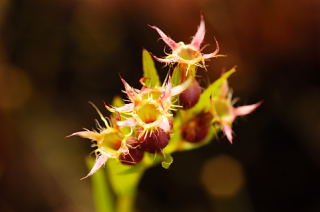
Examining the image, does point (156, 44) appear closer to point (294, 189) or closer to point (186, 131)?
point (294, 189)

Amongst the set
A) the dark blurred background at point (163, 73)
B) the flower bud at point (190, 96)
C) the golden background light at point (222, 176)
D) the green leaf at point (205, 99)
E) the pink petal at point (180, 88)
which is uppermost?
the pink petal at point (180, 88)

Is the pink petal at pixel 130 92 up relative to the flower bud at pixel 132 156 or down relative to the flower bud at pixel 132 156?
up

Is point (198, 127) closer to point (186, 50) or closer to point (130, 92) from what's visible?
point (186, 50)

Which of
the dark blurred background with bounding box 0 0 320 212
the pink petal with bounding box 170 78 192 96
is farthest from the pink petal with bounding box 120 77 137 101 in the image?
the dark blurred background with bounding box 0 0 320 212

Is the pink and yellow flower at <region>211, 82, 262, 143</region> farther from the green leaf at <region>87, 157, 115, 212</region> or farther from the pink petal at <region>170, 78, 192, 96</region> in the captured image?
the green leaf at <region>87, 157, 115, 212</region>

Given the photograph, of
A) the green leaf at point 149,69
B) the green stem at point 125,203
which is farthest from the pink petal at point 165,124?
the green stem at point 125,203

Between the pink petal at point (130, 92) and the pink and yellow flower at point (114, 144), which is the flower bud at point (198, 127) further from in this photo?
the pink petal at point (130, 92)

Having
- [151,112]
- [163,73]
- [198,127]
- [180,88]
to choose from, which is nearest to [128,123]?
[151,112]
